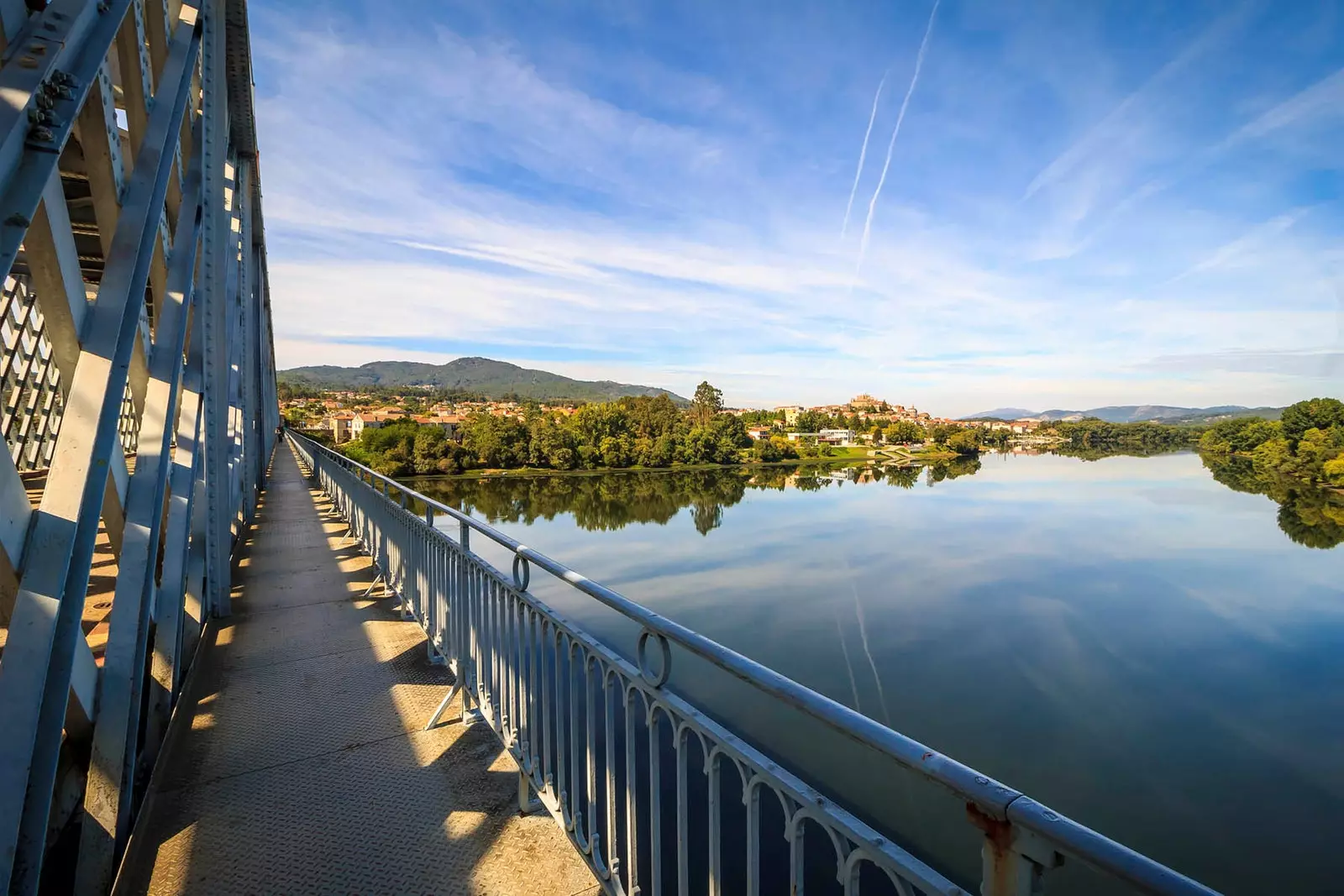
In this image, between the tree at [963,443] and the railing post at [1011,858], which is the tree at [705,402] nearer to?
the tree at [963,443]

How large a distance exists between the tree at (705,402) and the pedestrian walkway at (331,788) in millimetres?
88122

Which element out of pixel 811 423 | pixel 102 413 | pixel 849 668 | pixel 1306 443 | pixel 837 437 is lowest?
pixel 849 668

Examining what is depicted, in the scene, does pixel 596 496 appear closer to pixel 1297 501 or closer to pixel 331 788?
pixel 331 788

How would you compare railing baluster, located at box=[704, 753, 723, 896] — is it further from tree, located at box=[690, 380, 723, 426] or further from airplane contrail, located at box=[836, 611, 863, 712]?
tree, located at box=[690, 380, 723, 426]

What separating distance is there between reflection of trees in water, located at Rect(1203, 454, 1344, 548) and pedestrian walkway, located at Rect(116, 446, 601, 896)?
157 feet

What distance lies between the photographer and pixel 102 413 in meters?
2.09

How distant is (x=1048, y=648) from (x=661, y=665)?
2069cm

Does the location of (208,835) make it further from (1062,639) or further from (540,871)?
(1062,639)

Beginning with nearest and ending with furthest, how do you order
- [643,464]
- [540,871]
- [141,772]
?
[540,871], [141,772], [643,464]

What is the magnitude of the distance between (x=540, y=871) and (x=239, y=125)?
768 centimetres

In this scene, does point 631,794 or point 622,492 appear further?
point 622,492

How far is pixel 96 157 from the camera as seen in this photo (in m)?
2.33

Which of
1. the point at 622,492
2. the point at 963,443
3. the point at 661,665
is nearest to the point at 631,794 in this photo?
the point at 661,665

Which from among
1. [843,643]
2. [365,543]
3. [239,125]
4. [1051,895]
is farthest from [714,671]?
[239,125]
